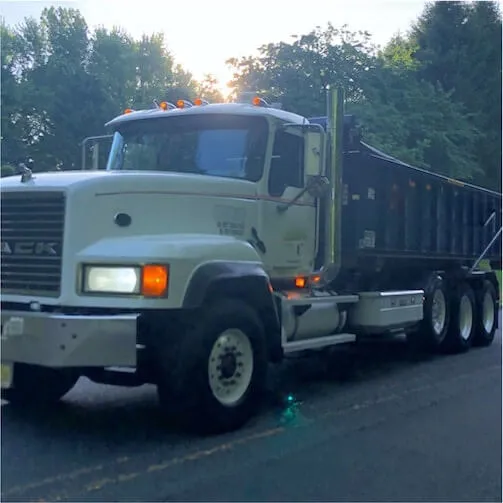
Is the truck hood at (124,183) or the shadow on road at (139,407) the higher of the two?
the truck hood at (124,183)


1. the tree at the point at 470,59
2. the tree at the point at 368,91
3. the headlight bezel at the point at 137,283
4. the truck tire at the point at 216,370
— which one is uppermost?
the tree at the point at 470,59

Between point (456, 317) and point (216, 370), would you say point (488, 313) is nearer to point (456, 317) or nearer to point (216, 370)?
point (456, 317)

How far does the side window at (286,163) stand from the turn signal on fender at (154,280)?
6.67 feet

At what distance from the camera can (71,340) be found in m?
5.60

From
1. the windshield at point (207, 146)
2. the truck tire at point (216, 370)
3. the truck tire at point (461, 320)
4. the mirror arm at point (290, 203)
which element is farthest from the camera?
the truck tire at point (461, 320)

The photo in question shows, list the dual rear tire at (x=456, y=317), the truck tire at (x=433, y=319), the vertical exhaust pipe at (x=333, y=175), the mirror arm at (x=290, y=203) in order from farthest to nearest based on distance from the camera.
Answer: the dual rear tire at (x=456, y=317)
the truck tire at (x=433, y=319)
the vertical exhaust pipe at (x=333, y=175)
the mirror arm at (x=290, y=203)

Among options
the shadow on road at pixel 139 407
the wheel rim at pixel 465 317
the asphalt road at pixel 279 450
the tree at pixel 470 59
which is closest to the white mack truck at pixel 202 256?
the shadow on road at pixel 139 407

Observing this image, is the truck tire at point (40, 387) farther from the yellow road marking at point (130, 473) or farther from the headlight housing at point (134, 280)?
the yellow road marking at point (130, 473)

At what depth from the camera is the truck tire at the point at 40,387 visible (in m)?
6.53

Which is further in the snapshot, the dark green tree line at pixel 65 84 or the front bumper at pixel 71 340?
the dark green tree line at pixel 65 84

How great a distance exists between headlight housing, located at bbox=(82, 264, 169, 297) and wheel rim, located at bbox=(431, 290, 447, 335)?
5895 millimetres

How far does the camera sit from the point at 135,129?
8.13 metres

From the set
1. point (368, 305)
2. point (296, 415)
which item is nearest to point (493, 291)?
point (368, 305)

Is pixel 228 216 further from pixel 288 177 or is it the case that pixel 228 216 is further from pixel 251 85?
pixel 251 85
